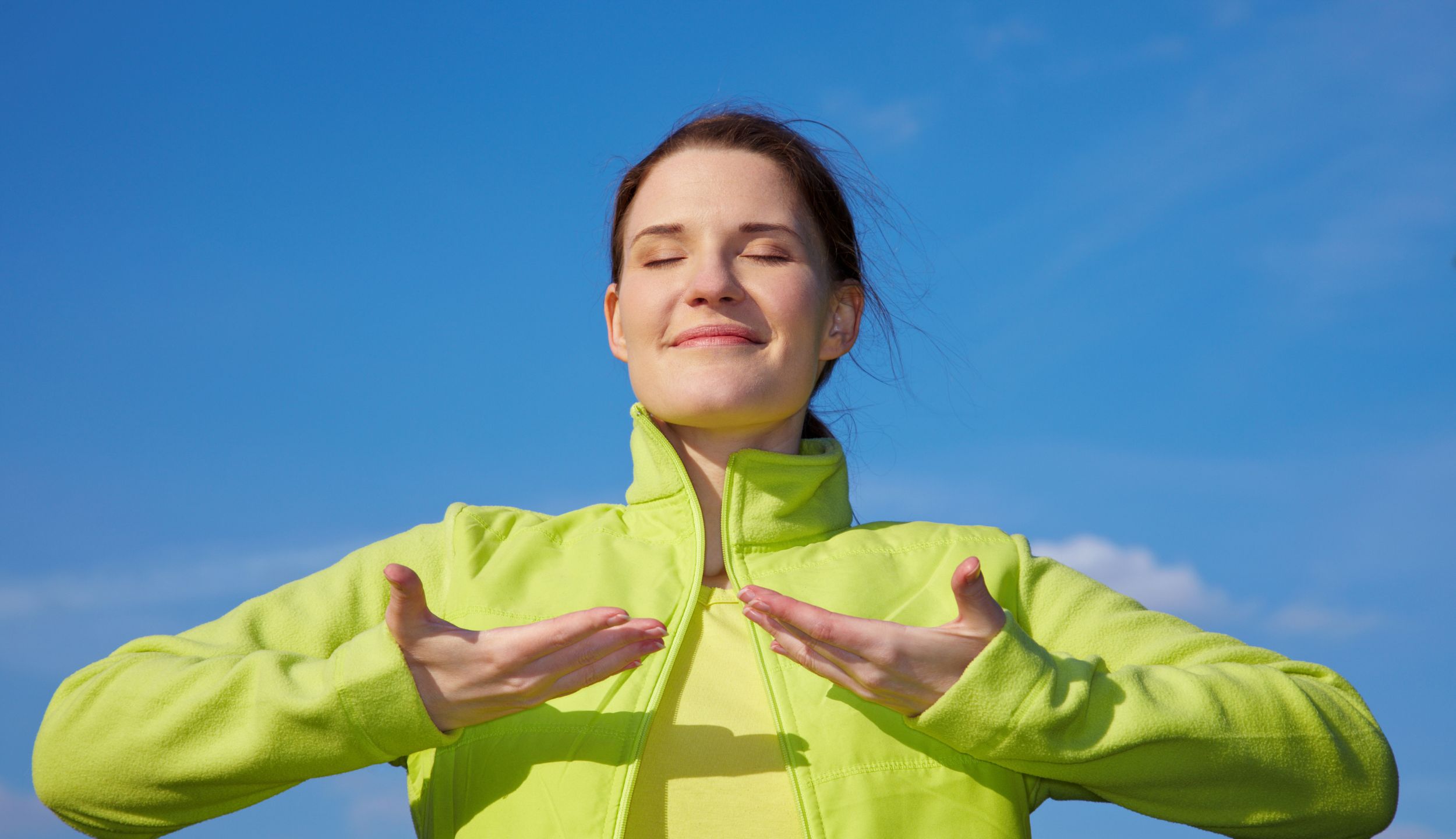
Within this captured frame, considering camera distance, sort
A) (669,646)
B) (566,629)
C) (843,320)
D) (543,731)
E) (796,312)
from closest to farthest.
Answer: (566,629) → (543,731) → (669,646) → (796,312) → (843,320)

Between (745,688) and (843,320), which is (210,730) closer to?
(745,688)

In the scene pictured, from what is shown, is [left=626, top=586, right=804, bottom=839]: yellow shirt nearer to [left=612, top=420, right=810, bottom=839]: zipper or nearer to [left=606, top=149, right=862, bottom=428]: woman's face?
[left=612, top=420, right=810, bottom=839]: zipper

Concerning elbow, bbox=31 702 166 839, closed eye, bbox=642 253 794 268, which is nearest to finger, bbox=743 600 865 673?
closed eye, bbox=642 253 794 268

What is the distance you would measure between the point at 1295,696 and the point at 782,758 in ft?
3.93

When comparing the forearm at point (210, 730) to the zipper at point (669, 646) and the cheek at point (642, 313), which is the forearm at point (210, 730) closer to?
the zipper at point (669, 646)

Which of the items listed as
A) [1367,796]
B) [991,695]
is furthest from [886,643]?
[1367,796]

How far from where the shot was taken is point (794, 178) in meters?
3.79

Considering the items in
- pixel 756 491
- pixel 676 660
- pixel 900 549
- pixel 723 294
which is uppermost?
pixel 723 294

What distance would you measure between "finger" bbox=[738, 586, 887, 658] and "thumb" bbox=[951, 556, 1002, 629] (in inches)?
6.9

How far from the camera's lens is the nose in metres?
3.41

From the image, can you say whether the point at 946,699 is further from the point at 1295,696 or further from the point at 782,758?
the point at 1295,696

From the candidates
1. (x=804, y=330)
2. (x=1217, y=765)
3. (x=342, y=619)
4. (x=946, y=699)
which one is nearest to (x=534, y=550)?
(x=342, y=619)

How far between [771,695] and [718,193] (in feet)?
4.79

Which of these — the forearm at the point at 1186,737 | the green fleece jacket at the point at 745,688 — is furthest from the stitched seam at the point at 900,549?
the forearm at the point at 1186,737
